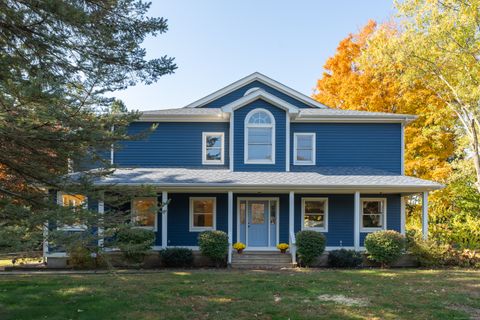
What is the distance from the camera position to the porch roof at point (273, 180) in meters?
14.3

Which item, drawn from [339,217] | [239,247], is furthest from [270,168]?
[339,217]

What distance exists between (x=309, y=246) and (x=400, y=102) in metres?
13.4

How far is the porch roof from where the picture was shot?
14320 mm

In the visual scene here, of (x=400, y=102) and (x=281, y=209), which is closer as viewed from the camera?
(x=281, y=209)

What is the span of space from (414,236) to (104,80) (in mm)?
12626

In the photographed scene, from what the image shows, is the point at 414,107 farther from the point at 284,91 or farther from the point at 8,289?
the point at 8,289

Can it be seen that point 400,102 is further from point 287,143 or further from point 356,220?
point 356,220

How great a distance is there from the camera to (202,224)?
1619 cm

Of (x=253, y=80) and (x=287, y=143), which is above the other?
(x=253, y=80)

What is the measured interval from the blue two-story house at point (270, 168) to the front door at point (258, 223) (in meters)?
0.04

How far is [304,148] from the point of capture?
16953 mm

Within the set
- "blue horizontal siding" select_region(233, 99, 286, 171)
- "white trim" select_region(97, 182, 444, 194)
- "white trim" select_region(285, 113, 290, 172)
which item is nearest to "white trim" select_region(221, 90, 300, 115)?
"blue horizontal siding" select_region(233, 99, 286, 171)

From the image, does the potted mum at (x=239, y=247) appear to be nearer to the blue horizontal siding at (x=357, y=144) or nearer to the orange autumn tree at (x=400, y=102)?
the blue horizontal siding at (x=357, y=144)

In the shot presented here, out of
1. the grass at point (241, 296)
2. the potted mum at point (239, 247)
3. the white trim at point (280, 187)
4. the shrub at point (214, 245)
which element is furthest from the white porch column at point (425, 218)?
the shrub at point (214, 245)
